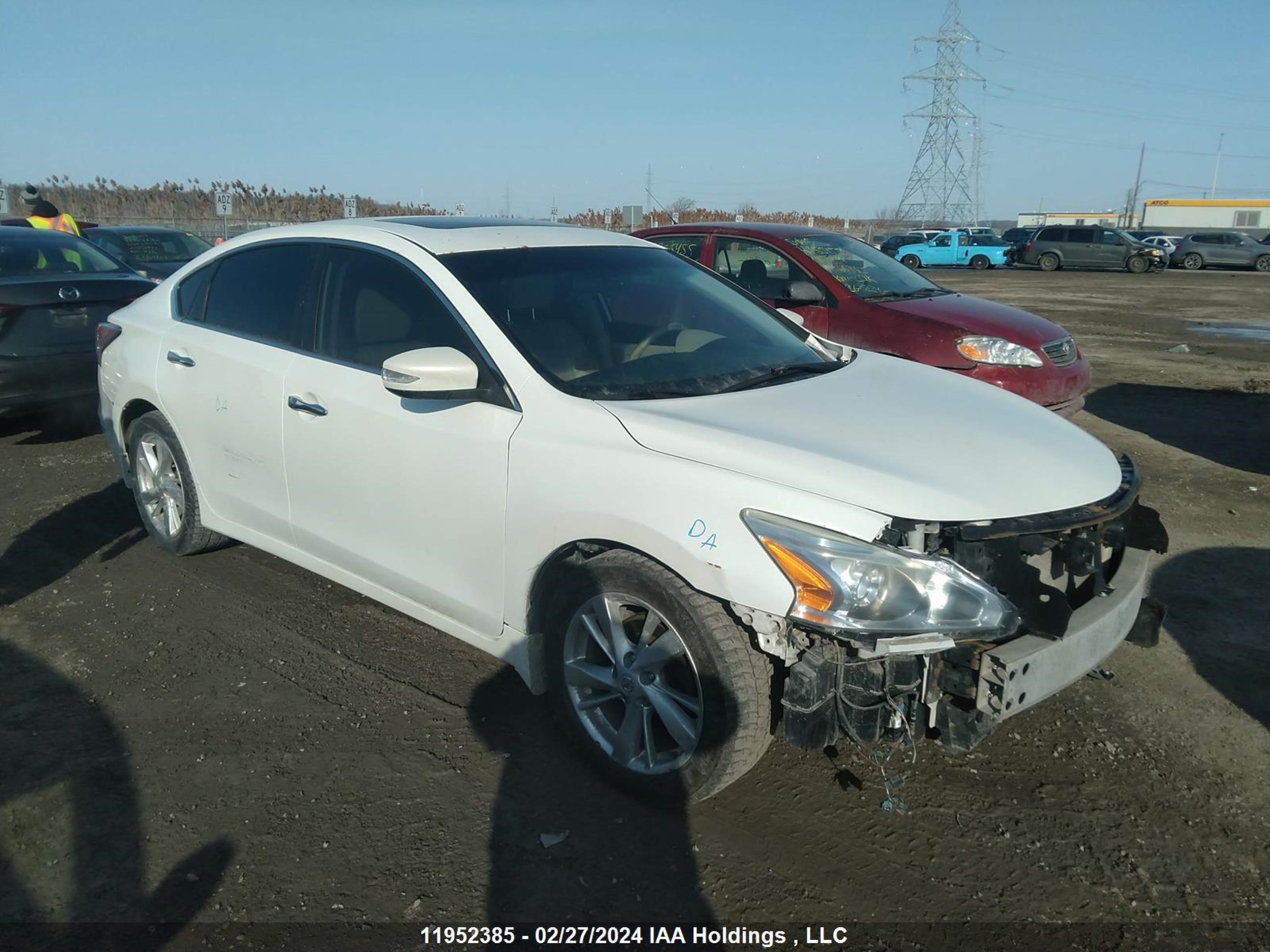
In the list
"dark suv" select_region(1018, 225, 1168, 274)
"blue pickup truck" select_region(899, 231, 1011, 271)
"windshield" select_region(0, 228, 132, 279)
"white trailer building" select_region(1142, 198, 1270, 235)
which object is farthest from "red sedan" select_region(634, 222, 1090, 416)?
"white trailer building" select_region(1142, 198, 1270, 235)

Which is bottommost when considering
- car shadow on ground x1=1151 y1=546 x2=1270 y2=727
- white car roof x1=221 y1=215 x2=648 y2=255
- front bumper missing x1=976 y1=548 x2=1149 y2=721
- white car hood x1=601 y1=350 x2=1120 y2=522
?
car shadow on ground x1=1151 y1=546 x2=1270 y2=727

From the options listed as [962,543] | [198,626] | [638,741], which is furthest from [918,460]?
[198,626]

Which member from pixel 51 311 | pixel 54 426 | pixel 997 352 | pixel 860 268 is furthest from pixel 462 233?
pixel 54 426

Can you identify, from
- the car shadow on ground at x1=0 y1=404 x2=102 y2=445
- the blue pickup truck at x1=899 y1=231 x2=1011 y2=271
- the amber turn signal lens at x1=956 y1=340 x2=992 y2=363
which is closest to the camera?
the amber turn signal lens at x1=956 y1=340 x2=992 y2=363

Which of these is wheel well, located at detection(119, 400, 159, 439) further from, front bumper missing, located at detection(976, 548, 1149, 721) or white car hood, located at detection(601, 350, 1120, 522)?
front bumper missing, located at detection(976, 548, 1149, 721)

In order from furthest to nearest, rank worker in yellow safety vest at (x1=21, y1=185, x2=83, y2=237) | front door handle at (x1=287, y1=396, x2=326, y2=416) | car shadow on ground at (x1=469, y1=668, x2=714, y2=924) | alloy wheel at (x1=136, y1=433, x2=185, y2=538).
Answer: worker in yellow safety vest at (x1=21, y1=185, x2=83, y2=237), alloy wheel at (x1=136, y1=433, x2=185, y2=538), front door handle at (x1=287, y1=396, x2=326, y2=416), car shadow on ground at (x1=469, y1=668, x2=714, y2=924)

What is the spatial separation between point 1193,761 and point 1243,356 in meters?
11.8

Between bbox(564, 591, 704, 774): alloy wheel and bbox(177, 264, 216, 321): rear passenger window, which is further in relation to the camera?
bbox(177, 264, 216, 321): rear passenger window

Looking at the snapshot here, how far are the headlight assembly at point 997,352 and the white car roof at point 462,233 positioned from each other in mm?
3316

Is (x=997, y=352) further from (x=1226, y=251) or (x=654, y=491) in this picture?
(x=1226, y=251)

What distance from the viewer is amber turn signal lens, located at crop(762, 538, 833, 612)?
2.61 m

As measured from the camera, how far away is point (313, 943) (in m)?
2.56

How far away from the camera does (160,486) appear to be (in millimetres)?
5105

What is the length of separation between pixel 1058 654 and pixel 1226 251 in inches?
1605
